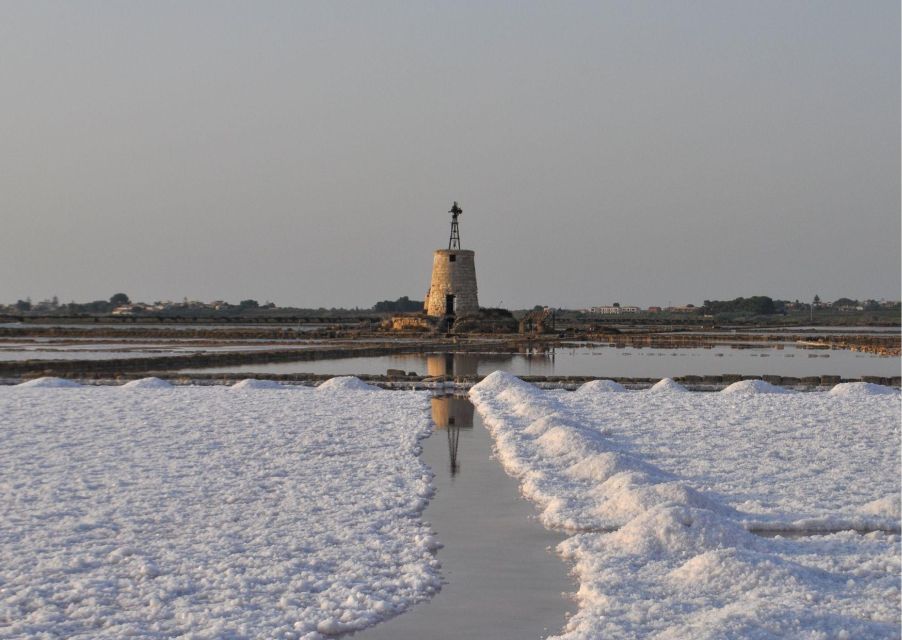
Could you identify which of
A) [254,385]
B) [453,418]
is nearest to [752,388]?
[453,418]

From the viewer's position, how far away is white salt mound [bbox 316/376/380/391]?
1625 cm

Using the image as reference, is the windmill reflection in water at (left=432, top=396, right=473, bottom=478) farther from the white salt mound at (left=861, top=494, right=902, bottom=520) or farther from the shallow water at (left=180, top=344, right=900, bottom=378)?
the shallow water at (left=180, top=344, right=900, bottom=378)

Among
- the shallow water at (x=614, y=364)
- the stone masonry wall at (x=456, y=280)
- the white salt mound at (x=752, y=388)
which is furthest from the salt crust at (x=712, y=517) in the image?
the stone masonry wall at (x=456, y=280)

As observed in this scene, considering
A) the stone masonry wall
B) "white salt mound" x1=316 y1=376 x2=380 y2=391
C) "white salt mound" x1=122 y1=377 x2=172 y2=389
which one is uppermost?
the stone masonry wall

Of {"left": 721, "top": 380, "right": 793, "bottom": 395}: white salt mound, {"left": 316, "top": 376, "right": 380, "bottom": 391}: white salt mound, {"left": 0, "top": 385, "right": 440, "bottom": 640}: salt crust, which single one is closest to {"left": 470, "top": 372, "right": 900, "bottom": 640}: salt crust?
{"left": 0, "top": 385, "right": 440, "bottom": 640}: salt crust

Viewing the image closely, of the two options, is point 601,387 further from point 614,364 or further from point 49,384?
point 614,364

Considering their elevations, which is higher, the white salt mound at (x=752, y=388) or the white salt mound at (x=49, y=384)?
the white salt mound at (x=49, y=384)

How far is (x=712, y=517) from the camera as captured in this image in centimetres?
583

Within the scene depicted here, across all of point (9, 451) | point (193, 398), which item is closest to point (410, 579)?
point (9, 451)

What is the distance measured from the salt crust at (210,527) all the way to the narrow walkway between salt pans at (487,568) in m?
0.15

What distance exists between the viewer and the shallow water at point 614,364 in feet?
75.4

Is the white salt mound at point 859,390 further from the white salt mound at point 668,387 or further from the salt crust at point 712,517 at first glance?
the salt crust at point 712,517

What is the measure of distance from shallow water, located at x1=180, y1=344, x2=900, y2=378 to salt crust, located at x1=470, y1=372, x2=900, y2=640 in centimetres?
1075

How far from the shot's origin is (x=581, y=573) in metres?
5.36
